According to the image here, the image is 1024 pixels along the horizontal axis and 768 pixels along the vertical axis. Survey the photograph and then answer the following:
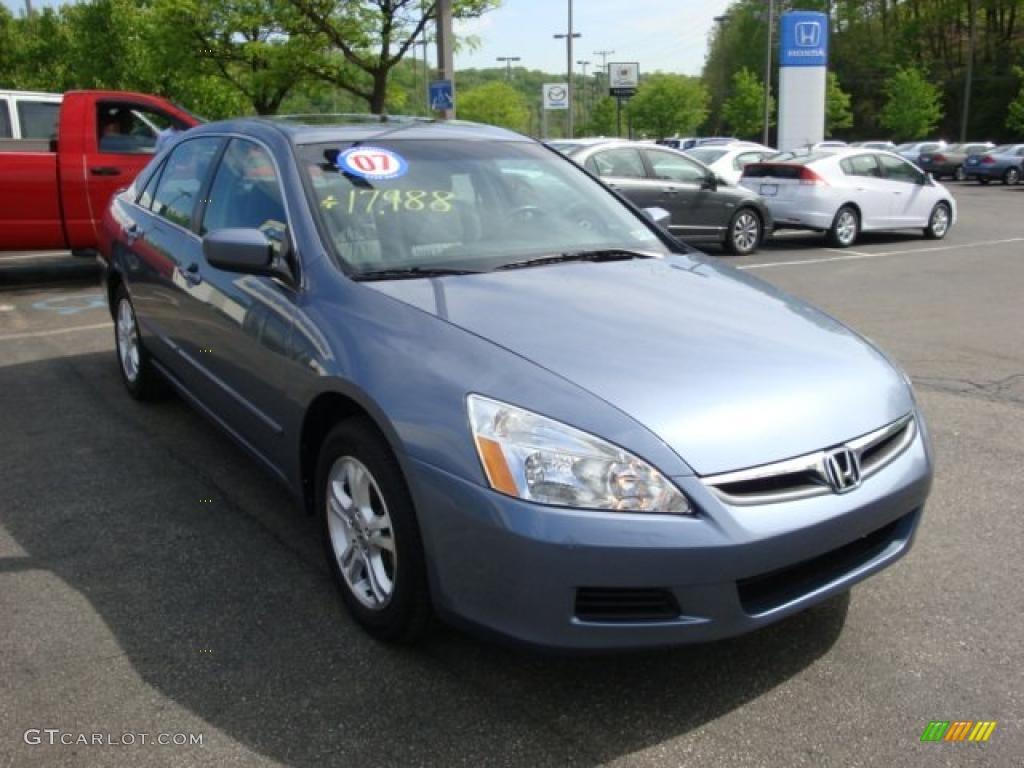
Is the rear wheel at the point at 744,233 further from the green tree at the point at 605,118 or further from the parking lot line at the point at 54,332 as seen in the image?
the green tree at the point at 605,118

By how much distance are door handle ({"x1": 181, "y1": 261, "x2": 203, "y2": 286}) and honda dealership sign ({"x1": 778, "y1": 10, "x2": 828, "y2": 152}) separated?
35186mm

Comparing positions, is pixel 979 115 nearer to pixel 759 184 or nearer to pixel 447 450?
pixel 759 184

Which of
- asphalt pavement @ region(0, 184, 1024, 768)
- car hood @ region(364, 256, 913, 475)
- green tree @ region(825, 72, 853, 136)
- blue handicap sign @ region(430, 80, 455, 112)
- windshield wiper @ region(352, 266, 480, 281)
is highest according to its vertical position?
green tree @ region(825, 72, 853, 136)

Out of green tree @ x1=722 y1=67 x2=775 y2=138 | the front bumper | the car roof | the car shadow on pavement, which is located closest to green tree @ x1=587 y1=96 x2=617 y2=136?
green tree @ x1=722 y1=67 x2=775 y2=138

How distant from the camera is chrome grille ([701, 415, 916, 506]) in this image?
7.76 feet

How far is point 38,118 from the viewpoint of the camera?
32.8ft

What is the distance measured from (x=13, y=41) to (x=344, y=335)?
38636 millimetres

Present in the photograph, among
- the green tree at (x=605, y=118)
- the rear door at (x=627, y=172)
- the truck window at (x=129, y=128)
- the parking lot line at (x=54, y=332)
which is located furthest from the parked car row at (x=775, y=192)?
the green tree at (x=605, y=118)

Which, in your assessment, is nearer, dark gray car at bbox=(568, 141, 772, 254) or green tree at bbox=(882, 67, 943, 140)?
dark gray car at bbox=(568, 141, 772, 254)

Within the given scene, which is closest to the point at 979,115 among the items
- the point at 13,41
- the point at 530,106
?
the point at 530,106

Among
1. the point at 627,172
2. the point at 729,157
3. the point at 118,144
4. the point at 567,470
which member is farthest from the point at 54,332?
the point at 729,157

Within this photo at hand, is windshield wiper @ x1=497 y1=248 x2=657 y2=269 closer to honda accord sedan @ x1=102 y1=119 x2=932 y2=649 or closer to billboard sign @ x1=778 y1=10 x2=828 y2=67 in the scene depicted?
honda accord sedan @ x1=102 y1=119 x2=932 y2=649

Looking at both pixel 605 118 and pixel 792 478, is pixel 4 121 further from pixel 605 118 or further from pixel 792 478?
pixel 605 118

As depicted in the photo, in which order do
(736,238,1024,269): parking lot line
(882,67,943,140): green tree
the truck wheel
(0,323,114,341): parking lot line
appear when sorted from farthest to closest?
1. (882,67,943,140): green tree
2. (736,238,1024,269): parking lot line
3. (0,323,114,341): parking lot line
4. the truck wheel
